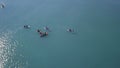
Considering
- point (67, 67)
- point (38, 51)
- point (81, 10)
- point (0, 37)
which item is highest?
point (81, 10)

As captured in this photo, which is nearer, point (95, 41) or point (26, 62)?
point (26, 62)

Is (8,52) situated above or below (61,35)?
below

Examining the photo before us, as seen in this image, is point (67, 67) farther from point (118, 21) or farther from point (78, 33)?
point (118, 21)

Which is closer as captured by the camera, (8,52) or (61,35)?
(8,52)

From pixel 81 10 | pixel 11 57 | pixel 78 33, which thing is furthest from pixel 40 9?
pixel 11 57

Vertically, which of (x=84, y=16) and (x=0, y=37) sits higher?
(x=84, y=16)

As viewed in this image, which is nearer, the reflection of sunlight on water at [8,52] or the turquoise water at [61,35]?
the reflection of sunlight on water at [8,52]
